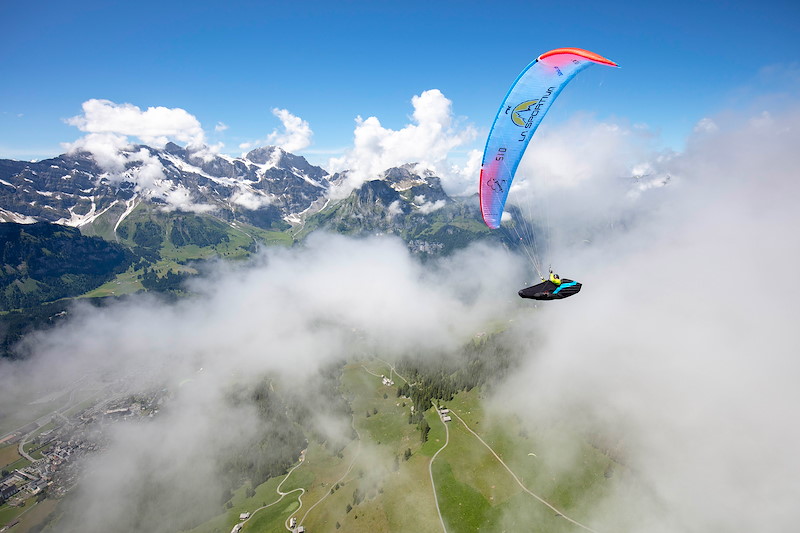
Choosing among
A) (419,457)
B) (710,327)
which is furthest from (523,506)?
(710,327)

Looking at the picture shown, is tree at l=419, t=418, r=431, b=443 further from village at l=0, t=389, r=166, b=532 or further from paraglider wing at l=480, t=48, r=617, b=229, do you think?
village at l=0, t=389, r=166, b=532

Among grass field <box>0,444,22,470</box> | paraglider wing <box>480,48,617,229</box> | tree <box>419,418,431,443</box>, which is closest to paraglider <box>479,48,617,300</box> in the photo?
paraglider wing <box>480,48,617,229</box>

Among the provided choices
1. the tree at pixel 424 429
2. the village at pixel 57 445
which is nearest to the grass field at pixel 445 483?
the tree at pixel 424 429

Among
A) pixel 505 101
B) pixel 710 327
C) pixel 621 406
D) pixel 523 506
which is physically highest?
pixel 505 101

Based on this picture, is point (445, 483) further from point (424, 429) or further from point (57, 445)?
point (57, 445)

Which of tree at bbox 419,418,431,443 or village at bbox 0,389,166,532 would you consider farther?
tree at bbox 419,418,431,443

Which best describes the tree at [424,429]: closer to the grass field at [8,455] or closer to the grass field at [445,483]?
the grass field at [445,483]

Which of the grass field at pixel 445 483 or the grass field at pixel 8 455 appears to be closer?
the grass field at pixel 445 483

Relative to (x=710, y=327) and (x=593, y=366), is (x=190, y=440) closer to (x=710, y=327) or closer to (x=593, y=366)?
(x=593, y=366)
